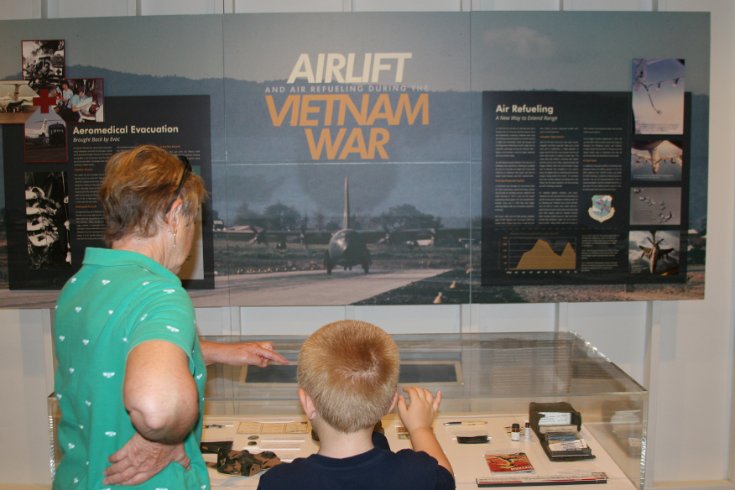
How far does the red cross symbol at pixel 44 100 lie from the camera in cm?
338

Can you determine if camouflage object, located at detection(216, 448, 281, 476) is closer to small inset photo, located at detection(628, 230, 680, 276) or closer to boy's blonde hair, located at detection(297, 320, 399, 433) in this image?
boy's blonde hair, located at detection(297, 320, 399, 433)

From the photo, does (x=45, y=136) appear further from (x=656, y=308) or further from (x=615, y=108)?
(x=656, y=308)

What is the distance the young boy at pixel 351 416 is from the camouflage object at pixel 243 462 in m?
0.86

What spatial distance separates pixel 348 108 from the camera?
11.1ft

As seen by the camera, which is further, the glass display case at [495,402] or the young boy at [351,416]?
the glass display case at [495,402]

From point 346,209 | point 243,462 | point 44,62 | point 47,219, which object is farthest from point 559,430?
point 44,62

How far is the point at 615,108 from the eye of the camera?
342cm

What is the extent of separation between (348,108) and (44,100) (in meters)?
1.64

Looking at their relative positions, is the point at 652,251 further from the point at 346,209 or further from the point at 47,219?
the point at 47,219

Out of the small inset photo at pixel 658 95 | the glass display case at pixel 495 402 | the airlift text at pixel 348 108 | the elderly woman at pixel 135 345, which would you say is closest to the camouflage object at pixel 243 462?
the glass display case at pixel 495 402

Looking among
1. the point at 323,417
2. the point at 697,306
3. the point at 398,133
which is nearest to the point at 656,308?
the point at 697,306

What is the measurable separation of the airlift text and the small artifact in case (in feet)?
5.21

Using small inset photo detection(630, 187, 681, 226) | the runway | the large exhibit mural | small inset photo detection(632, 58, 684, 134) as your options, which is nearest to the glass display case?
the runway

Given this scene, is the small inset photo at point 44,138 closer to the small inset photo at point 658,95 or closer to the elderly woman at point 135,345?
the elderly woman at point 135,345
